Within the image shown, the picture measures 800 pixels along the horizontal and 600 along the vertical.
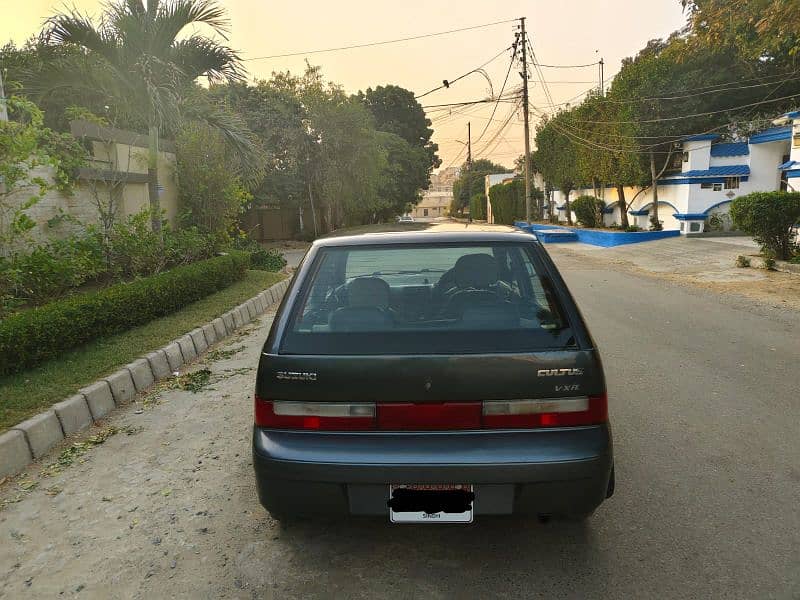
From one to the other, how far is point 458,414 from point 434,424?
10cm

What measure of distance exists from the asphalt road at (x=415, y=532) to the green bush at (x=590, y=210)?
80.5 feet

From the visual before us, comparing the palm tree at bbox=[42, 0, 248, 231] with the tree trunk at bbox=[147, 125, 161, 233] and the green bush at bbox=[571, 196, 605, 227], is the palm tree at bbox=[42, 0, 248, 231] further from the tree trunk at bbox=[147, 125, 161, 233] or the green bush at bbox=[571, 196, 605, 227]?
the green bush at bbox=[571, 196, 605, 227]

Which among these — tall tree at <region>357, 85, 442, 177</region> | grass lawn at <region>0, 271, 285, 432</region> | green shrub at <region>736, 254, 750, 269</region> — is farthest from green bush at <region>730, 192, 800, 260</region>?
tall tree at <region>357, 85, 442, 177</region>

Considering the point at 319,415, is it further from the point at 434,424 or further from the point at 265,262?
the point at 265,262

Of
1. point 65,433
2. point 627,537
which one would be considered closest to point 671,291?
point 627,537

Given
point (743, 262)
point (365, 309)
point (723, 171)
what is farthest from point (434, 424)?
point (723, 171)

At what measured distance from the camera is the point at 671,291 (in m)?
10.8

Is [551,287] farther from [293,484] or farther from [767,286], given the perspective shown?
[767,286]

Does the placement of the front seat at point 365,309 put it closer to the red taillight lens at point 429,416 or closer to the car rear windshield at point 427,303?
the car rear windshield at point 427,303

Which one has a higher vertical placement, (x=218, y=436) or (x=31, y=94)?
(x=31, y=94)

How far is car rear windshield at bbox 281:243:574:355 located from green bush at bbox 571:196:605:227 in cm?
2632

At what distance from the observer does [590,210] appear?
1112 inches

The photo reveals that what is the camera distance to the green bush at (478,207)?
53.7 meters

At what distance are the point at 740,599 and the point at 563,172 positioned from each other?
107ft
